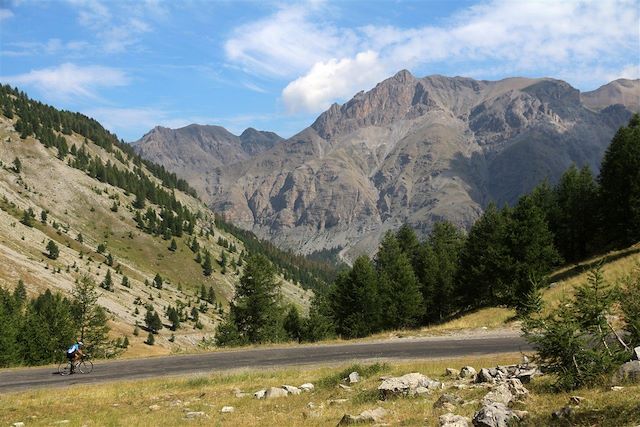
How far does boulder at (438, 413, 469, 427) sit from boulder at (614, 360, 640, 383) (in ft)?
14.3

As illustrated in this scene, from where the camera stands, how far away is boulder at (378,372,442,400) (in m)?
16.6

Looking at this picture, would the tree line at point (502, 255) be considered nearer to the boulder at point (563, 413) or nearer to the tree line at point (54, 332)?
the tree line at point (54, 332)

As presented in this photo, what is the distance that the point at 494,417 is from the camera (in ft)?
37.4

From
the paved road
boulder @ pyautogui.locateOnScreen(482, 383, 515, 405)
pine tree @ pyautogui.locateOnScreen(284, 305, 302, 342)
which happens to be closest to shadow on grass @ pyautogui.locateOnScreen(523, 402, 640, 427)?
boulder @ pyautogui.locateOnScreen(482, 383, 515, 405)

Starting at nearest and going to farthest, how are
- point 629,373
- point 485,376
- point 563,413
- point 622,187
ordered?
point 563,413
point 629,373
point 485,376
point 622,187

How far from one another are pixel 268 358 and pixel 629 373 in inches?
907

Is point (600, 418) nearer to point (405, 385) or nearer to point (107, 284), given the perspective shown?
point (405, 385)

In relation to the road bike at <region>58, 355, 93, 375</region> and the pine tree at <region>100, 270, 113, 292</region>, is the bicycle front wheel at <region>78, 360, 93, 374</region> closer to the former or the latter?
the road bike at <region>58, 355, 93, 375</region>

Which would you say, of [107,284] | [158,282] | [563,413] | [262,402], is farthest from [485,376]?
[158,282]

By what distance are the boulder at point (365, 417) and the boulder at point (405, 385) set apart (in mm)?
2345

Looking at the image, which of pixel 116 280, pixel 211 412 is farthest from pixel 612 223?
pixel 116 280

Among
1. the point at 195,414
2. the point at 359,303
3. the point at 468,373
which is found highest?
the point at 195,414

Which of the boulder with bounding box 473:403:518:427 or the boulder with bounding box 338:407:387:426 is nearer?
the boulder with bounding box 473:403:518:427

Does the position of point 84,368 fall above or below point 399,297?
above
